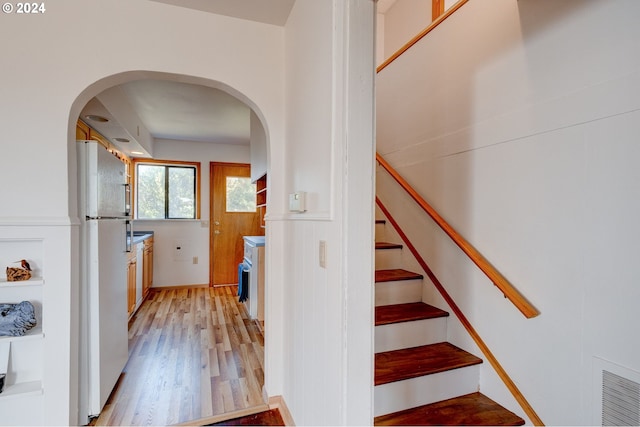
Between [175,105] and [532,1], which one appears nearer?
[532,1]

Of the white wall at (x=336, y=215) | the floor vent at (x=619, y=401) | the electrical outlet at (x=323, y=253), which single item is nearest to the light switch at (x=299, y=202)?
the white wall at (x=336, y=215)

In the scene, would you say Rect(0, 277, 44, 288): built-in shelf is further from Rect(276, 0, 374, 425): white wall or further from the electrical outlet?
the electrical outlet

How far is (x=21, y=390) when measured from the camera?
1.57 m

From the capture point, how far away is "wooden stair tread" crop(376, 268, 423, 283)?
2144mm

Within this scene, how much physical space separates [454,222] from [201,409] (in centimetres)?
204

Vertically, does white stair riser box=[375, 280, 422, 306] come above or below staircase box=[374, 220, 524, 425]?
above

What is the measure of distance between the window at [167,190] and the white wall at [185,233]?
0.12 m

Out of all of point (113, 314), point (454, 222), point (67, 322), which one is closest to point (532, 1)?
point (454, 222)

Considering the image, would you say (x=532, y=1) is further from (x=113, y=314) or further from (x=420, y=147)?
(x=113, y=314)

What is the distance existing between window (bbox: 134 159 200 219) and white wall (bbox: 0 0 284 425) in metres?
3.66

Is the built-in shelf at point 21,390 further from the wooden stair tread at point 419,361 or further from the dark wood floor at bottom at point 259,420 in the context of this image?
the wooden stair tread at point 419,361

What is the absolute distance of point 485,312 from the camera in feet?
5.68

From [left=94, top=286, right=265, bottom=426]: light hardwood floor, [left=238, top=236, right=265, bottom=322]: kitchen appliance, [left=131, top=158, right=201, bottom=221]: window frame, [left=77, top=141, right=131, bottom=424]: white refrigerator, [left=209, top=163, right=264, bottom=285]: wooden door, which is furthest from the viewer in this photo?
[left=209, top=163, right=264, bottom=285]: wooden door

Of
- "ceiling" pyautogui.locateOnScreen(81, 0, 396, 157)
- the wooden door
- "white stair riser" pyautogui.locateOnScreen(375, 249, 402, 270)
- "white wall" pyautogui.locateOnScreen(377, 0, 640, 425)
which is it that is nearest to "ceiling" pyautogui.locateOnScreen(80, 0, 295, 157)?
"ceiling" pyautogui.locateOnScreen(81, 0, 396, 157)
